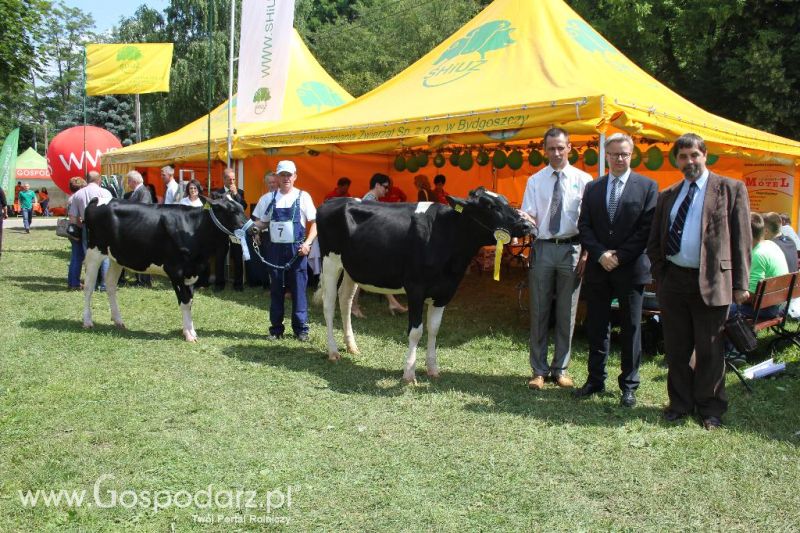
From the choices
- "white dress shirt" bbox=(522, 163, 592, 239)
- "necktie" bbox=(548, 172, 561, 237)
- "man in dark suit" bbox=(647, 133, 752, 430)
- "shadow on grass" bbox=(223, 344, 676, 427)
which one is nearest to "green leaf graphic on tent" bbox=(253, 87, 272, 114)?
"shadow on grass" bbox=(223, 344, 676, 427)

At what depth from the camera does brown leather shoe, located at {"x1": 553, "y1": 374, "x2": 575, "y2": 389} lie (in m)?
5.39

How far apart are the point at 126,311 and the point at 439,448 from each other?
18.9 feet

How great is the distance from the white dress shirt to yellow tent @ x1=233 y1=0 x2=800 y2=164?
1649 millimetres

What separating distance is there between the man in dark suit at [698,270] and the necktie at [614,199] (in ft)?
0.98

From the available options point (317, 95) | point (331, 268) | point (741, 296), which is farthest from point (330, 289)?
point (317, 95)

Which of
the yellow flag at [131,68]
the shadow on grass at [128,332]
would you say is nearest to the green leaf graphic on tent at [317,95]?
the yellow flag at [131,68]

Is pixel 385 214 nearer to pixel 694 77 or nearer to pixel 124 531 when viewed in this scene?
pixel 124 531

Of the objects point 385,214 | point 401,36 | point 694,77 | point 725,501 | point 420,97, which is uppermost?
point 401,36

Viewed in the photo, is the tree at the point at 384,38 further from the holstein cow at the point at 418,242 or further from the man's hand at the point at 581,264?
the man's hand at the point at 581,264

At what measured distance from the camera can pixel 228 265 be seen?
11273mm

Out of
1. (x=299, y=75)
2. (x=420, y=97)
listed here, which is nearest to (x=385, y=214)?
(x=420, y=97)

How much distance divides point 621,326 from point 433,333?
1.54 meters

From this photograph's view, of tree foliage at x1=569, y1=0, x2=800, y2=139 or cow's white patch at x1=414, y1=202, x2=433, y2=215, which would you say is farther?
tree foliage at x1=569, y1=0, x2=800, y2=139

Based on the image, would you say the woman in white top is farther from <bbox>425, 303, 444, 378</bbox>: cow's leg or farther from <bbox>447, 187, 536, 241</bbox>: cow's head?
<bbox>447, 187, 536, 241</bbox>: cow's head
